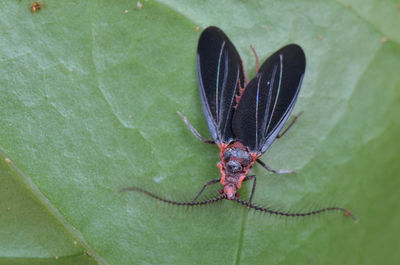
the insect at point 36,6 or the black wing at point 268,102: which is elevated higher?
the insect at point 36,6

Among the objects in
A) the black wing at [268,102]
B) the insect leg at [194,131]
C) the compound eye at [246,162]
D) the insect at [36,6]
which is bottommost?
the compound eye at [246,162]

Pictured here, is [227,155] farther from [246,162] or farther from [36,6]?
[36,6]

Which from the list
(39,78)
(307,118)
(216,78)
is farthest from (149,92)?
(307,118)

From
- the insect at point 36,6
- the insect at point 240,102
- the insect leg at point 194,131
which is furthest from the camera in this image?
the insect leg at point 194,131

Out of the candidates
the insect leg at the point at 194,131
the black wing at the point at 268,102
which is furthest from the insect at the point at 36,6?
the black wing at the point at 268,102

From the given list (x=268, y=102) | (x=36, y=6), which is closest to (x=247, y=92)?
(x=268, y=102)

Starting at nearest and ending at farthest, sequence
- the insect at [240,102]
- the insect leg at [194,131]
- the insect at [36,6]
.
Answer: the insect at [36,6] < the insect at [240,102] < the insect leg at [194,131]

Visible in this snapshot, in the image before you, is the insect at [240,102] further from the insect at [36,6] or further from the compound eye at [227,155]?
the insect at [36,6]

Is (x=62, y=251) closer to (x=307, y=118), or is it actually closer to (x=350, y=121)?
(x=307, y=118)

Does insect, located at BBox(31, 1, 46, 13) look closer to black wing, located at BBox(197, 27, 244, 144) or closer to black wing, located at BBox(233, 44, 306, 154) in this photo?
black wing, located at BBox(197, 27, 244, 144)
